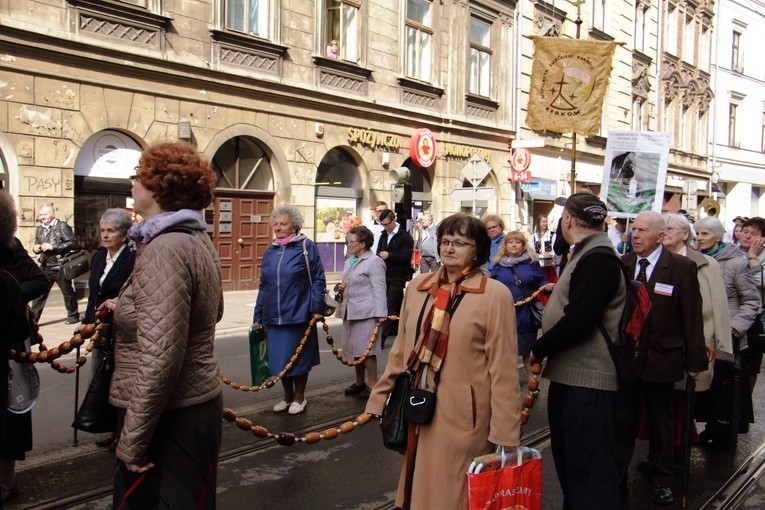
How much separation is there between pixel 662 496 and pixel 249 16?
14.8 m

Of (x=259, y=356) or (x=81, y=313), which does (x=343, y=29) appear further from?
(x=259, y=356)

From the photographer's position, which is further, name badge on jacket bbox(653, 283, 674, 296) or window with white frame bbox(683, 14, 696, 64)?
window with white frame bbox(683, 14, 696, 64)

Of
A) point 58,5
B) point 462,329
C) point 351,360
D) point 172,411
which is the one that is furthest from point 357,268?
point 58,5

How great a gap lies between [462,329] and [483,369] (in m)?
0.21

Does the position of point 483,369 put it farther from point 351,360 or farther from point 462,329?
point 351,360

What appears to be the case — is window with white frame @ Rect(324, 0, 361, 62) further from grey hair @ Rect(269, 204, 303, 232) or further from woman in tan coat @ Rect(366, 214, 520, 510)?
woman in tan coat @ Rect(366, 214, 520, 510)

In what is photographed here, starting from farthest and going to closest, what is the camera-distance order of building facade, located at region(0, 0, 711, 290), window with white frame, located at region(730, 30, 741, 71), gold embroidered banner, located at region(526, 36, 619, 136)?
window with white frame, located at region(730, 30, 741, 71) → building facade, located at region(0, 0, 711, 290) → gold embroidered banner, located at region(526, 36, 619, 136)

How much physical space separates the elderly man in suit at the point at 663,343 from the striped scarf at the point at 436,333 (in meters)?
1.91

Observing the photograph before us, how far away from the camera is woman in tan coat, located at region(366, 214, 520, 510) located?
339 centimetres

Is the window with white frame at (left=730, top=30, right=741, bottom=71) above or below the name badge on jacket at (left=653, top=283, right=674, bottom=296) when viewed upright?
above

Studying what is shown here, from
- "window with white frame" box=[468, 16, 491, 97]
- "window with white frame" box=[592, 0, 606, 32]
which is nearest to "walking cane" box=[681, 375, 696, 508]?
"window with white frame" box=[468, 16, 491, 97]

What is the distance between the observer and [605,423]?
4.00 m

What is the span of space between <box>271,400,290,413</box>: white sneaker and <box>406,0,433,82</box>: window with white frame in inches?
625

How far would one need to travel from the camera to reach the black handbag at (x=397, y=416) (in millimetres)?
3525
